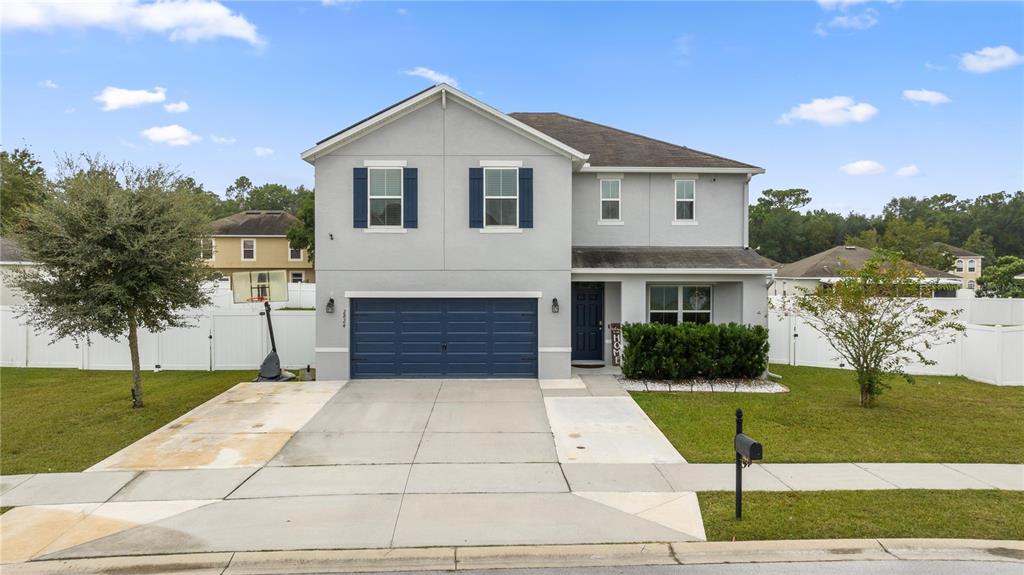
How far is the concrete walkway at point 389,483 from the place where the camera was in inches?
255

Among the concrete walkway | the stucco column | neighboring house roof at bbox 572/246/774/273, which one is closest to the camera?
the concrete walkway

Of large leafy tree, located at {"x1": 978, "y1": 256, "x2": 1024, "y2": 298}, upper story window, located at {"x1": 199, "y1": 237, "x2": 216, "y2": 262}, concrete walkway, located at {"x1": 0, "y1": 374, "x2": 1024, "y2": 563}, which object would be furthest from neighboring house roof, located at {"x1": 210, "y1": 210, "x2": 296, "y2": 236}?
large leafy tree, located at {"x1": 978, "y1": 256, "x2": 1024, "y2": 298}

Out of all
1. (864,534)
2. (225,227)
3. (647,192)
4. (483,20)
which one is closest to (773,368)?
(647,192)

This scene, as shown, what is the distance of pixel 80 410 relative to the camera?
12203 mm

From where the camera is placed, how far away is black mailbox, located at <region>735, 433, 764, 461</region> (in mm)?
6363

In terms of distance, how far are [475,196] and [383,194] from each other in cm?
232

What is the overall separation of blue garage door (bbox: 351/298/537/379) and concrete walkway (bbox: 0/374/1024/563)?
3.03 m

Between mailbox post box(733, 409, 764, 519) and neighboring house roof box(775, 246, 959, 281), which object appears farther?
neighboring house roof box(775, 246, 959, 281)

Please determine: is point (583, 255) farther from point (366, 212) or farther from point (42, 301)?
point (42, 301)

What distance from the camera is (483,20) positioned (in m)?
18.4

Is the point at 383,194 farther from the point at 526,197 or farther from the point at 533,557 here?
the point at 533,557

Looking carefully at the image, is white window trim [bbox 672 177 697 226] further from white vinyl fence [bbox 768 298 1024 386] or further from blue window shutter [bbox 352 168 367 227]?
blue window shutter [bbox 352 168 367 227]

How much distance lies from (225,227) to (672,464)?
4147 cm

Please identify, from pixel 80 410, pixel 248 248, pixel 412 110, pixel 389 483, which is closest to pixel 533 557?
pixel 389 483
